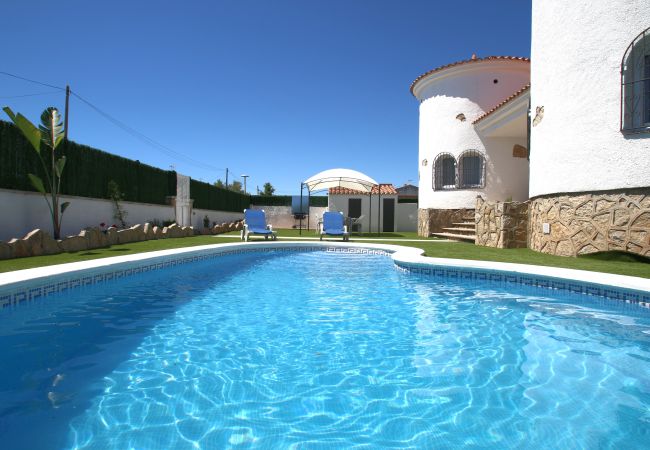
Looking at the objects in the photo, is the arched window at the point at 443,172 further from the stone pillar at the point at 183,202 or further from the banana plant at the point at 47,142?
the banana plant at the point at 47,142

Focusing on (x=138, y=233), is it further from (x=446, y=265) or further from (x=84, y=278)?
(x=446, y=265)

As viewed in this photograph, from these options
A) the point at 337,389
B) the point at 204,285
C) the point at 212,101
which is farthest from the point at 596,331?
the point at 212,101

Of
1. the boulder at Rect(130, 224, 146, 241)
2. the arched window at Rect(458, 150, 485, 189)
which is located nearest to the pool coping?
the boulder at Rect(130, 224, 146, 241)

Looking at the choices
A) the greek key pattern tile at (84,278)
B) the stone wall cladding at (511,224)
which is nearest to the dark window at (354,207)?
the stone wall cladding at (511,224)

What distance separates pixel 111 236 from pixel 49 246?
2.54 m

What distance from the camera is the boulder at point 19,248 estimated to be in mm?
8016

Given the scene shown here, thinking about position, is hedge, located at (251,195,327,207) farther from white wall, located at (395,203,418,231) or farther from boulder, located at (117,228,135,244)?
boulder, located at (117,228,135,244)

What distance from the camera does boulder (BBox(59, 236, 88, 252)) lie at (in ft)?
30.6

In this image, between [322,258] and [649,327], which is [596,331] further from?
[322,258]

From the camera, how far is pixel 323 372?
315cm

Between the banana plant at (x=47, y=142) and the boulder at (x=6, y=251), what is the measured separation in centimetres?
199

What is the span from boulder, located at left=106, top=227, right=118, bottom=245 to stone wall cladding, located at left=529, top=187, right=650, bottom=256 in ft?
40.5

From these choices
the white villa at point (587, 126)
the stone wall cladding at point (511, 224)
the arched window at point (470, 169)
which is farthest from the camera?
the arched window at point (470, 169)

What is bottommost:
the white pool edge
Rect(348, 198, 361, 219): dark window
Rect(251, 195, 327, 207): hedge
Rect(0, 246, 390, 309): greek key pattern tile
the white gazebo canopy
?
Rect(0, 246, 390, 309): greek key pattern tile
